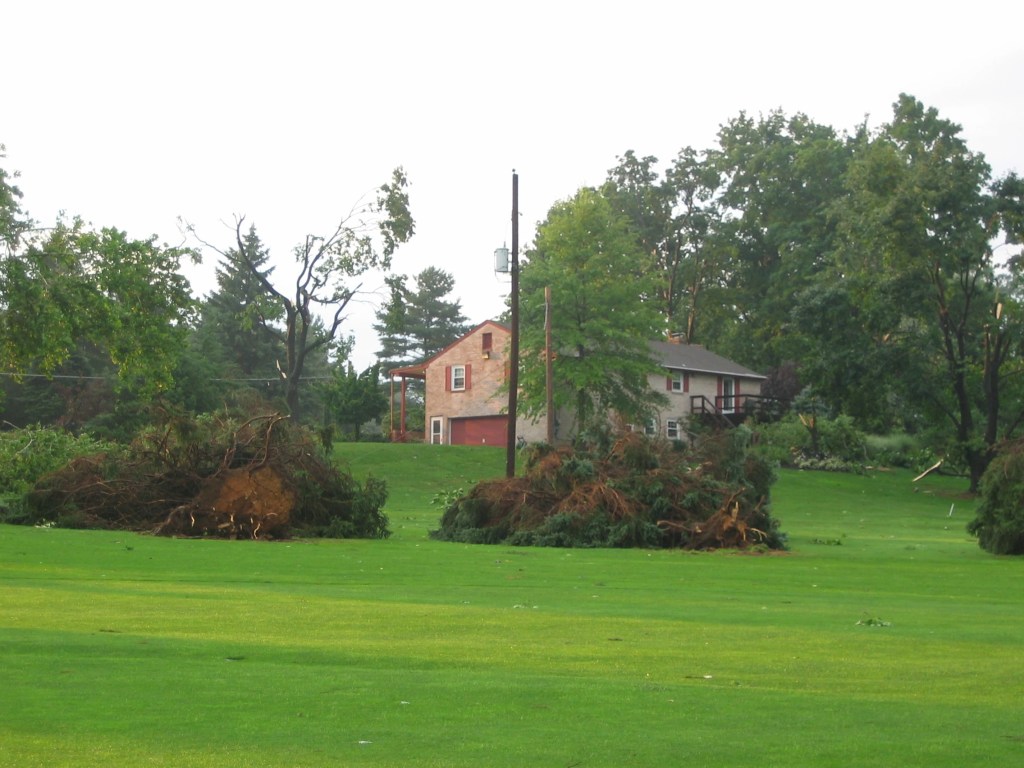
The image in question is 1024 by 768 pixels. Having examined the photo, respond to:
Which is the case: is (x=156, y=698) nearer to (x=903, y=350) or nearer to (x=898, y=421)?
(x=903, y=350)

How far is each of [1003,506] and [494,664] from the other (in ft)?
67.0

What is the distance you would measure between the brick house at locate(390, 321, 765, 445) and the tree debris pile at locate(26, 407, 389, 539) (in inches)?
1518

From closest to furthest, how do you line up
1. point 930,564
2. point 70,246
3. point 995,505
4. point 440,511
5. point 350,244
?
point 930,564
point 995,505
point 70,246
point 440,511
point 350,244

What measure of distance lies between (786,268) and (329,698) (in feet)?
275

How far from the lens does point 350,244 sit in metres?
60.4

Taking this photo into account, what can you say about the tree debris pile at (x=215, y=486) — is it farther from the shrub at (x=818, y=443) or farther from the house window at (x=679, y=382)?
the house window at (x=679, y=382)

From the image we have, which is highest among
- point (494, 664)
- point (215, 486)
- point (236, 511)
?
point (215, 486)

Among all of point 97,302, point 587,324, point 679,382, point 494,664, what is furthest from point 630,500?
point 679,382

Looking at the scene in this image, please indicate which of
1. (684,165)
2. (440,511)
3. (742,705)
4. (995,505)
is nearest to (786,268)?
(684,165)

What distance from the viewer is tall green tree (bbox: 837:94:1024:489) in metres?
52.6

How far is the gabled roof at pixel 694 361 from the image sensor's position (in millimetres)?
76188

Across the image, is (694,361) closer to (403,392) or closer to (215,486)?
(403,392)

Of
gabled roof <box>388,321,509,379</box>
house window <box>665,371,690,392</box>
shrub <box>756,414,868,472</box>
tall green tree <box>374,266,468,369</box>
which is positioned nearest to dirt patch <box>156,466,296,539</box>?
shrub <box>756,414,868,472</box>

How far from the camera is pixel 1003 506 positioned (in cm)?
2811
